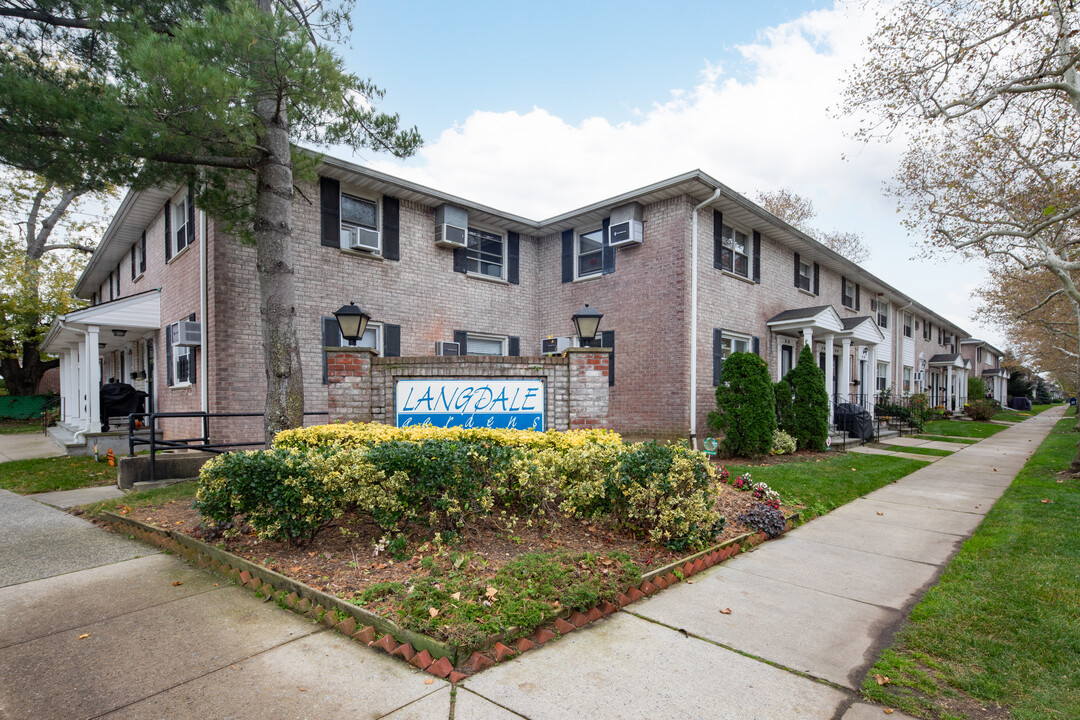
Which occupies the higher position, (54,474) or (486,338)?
(486,338)

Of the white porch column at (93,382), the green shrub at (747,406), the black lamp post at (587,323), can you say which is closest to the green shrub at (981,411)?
the green shrub at (747,406)

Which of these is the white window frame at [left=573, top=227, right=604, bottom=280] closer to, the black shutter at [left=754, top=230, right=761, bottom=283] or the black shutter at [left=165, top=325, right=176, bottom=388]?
the black shutter at [left=754, top=230, right=761, bottom=283]

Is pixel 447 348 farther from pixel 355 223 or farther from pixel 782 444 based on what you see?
pixel 782 444

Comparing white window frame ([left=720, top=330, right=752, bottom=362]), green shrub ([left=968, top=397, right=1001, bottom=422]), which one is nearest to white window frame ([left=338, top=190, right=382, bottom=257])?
white window frame ([left=720, top=330, right=752, bottom=362])

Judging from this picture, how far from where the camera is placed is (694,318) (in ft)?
38.8

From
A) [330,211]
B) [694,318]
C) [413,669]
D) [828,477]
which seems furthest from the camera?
[694,318]

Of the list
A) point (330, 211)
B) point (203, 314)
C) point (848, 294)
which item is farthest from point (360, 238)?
point (848, 294)

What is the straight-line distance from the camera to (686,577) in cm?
446

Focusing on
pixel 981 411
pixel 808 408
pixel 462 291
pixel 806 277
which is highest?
pixel 806 277

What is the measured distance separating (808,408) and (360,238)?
10122 millimetres

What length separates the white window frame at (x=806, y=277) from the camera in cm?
1623

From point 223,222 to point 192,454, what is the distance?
3.86 m

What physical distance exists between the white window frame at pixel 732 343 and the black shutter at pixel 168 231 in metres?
12.5

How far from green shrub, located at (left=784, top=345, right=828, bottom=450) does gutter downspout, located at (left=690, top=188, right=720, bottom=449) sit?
221cm
